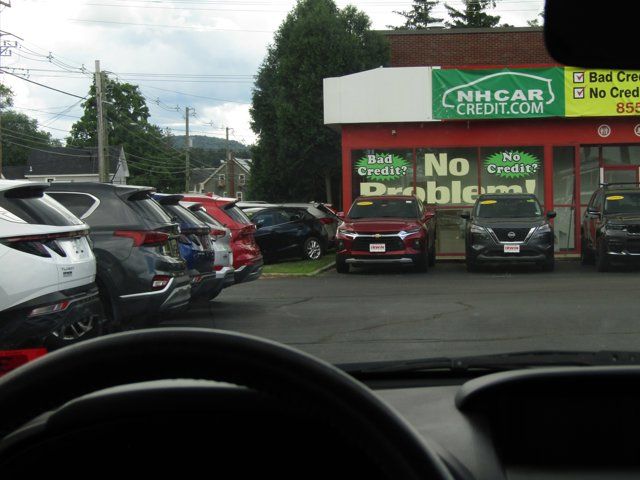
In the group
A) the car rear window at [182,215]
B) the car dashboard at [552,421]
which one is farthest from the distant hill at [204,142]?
the car dashboard at [552,421]

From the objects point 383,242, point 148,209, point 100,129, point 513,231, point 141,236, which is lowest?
point 383,242

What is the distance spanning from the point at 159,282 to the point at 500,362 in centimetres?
536

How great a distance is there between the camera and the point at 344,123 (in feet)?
72.5

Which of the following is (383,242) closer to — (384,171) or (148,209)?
(384,171)

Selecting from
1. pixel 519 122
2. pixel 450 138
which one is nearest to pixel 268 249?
pixel 450 138

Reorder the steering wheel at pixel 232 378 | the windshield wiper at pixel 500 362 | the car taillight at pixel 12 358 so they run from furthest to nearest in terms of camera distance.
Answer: the car taillight at pixel 12 358, the windshield wiper at pixel 500 362, the steering wheel at pixel 232 378

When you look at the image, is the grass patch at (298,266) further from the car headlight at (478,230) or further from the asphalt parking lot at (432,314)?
the car headlight at (478,230)

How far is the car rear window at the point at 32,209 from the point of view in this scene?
19.3 feet

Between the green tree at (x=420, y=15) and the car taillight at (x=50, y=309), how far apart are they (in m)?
63.9

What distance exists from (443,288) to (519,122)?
918 centimetres

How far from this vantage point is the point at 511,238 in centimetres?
1783

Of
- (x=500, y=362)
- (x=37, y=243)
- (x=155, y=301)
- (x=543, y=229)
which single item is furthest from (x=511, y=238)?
(x=500, y=362)

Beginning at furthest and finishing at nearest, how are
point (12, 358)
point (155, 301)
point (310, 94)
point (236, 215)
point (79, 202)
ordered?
point (310, 94) < point (236, 215) < point (79, 202) < point (155, 301) < point (12, 358)

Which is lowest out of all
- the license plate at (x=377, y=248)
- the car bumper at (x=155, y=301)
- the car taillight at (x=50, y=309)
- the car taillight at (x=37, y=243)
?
the license plate at (x=377, y=248)
